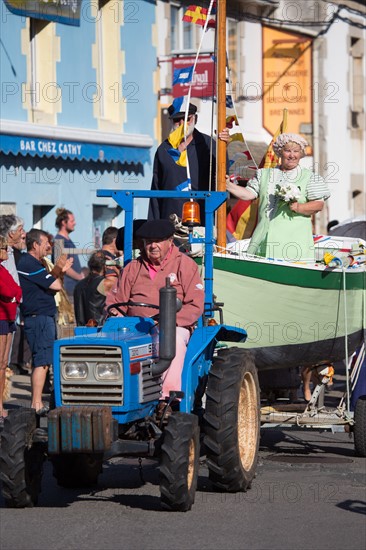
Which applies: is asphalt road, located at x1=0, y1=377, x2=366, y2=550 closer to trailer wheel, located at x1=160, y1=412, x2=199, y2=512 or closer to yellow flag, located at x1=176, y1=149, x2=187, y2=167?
trailer wheel, located at x1=160, y1=412, x2=199, y2=512

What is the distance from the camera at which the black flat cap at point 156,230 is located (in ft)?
31.8

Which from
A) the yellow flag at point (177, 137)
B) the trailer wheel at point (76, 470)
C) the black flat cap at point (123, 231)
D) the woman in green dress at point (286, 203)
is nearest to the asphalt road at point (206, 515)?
the trailer wheel at point (76, 470)

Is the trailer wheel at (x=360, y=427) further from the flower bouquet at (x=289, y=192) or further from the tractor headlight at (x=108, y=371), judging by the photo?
the tractor headlight at (x=108, y=371)

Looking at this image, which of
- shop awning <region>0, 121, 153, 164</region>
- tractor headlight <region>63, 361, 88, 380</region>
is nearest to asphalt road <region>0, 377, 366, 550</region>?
tractor headlight <region>63, 361, 88, 380</region>

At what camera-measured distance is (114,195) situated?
10.4 metres

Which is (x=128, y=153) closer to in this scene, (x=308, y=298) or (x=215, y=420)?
(x=308, y=298)

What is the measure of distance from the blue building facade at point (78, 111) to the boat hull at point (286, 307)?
10034 mm

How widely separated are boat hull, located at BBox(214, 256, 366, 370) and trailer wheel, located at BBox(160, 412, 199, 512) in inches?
108

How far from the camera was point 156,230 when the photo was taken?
31.9 feet

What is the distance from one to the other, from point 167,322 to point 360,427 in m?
3.25

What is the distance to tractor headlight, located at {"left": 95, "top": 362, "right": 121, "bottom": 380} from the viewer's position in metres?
8.88

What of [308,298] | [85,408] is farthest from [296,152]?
[85,408]

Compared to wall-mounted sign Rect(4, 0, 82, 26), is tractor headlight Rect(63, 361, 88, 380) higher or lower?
lower

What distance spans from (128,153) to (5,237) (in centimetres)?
1095
